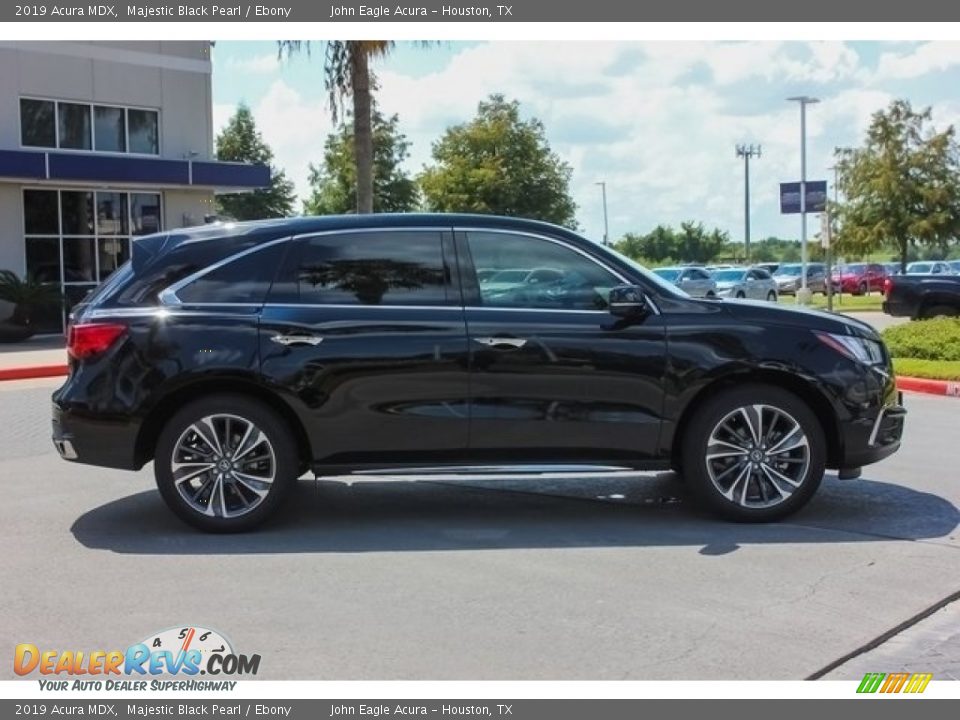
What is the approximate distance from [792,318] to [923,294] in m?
17.8

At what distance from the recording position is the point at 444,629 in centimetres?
513

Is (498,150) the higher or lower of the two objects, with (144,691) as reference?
higher

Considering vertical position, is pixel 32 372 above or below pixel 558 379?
below

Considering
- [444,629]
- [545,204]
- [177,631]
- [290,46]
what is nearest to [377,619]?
[444,629]

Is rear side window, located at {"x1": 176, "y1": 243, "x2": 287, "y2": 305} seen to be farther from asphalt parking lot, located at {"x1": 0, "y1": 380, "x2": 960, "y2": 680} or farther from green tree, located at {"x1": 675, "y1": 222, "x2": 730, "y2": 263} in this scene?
green tree, located at {"x1": 675, "y1": 222, "x2": 730, "y2": 263}

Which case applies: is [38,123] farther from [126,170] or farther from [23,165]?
[23,165]

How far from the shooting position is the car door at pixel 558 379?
6766mm

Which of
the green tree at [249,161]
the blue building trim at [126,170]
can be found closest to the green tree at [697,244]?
the green tree at [249,161]

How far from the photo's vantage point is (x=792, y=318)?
6977 mm

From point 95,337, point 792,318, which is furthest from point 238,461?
point 792,318

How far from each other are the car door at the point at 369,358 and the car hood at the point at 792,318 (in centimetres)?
171

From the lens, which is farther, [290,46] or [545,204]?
[545,204]
